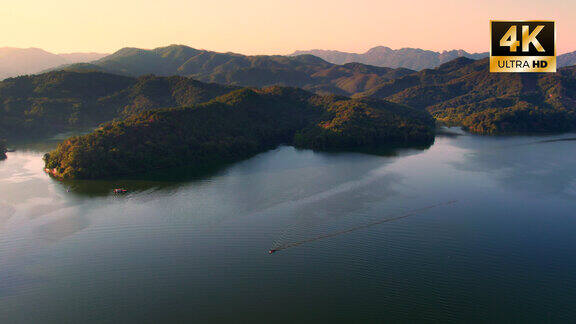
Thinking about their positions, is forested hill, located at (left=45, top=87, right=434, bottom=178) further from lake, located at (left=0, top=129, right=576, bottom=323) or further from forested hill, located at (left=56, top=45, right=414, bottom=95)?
forested hill, located at (left=56, top=45, right=414, bottom=95)

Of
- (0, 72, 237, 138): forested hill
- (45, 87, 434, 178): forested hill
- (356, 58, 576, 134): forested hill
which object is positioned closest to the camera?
(45, 87, 434, 178): forested hill

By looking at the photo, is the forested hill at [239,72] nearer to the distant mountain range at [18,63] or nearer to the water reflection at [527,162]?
the distant mountain range at [18,63]

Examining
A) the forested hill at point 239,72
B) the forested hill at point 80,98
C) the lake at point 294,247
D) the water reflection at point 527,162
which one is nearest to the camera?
the lake at point 294,247

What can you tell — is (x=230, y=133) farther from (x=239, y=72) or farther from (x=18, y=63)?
(x=18, y=63)

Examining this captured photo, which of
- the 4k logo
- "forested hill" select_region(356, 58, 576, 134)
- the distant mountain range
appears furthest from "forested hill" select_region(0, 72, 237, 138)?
the distant mountain range

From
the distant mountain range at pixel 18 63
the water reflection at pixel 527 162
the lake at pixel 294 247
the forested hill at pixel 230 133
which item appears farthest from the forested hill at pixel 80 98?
the distant mountain range at pixel 18 63

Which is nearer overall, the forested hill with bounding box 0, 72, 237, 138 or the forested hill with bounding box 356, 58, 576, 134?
the forested hill with bounding box 0, 72, 237, 138

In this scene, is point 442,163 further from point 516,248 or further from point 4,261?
point 4,261
